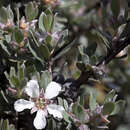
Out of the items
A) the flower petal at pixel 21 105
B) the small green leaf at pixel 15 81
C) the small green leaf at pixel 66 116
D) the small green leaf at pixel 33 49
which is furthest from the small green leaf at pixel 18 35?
the small green leaf at pixel 66 116

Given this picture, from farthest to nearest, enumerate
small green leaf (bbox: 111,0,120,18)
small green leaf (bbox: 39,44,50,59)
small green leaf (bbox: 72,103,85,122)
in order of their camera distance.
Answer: small green leaf (bbox: 111,0,120,18) < small green leaf (bbox: 39,44,50,59) < small green leaf (bbox: 72,103,85,122)

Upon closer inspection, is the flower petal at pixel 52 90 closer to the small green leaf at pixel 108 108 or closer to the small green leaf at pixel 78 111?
the small green leaf at pixel 78 111

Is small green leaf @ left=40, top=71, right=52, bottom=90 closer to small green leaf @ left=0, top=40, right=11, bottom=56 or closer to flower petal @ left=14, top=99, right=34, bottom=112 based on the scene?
flower petal @ left=14, top=99, right=34, bottom=112

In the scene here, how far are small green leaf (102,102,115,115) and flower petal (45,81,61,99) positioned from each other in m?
0.23

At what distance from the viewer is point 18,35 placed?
1557 mm

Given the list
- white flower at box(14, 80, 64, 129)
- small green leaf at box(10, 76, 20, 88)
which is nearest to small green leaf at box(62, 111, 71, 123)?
white flower at box(14, 80, 64, 129)

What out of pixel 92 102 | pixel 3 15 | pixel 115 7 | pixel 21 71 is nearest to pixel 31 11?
pixel 3 15

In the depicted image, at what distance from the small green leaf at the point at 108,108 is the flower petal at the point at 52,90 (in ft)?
0.76

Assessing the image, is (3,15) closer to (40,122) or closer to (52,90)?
(52,90)

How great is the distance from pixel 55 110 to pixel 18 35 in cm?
39

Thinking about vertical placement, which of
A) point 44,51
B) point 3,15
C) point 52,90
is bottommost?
point 52,90

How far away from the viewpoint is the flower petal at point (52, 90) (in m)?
1.50

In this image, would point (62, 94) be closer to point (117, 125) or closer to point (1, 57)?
point (1, 57)

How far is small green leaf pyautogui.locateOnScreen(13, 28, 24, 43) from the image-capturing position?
1.53 m
